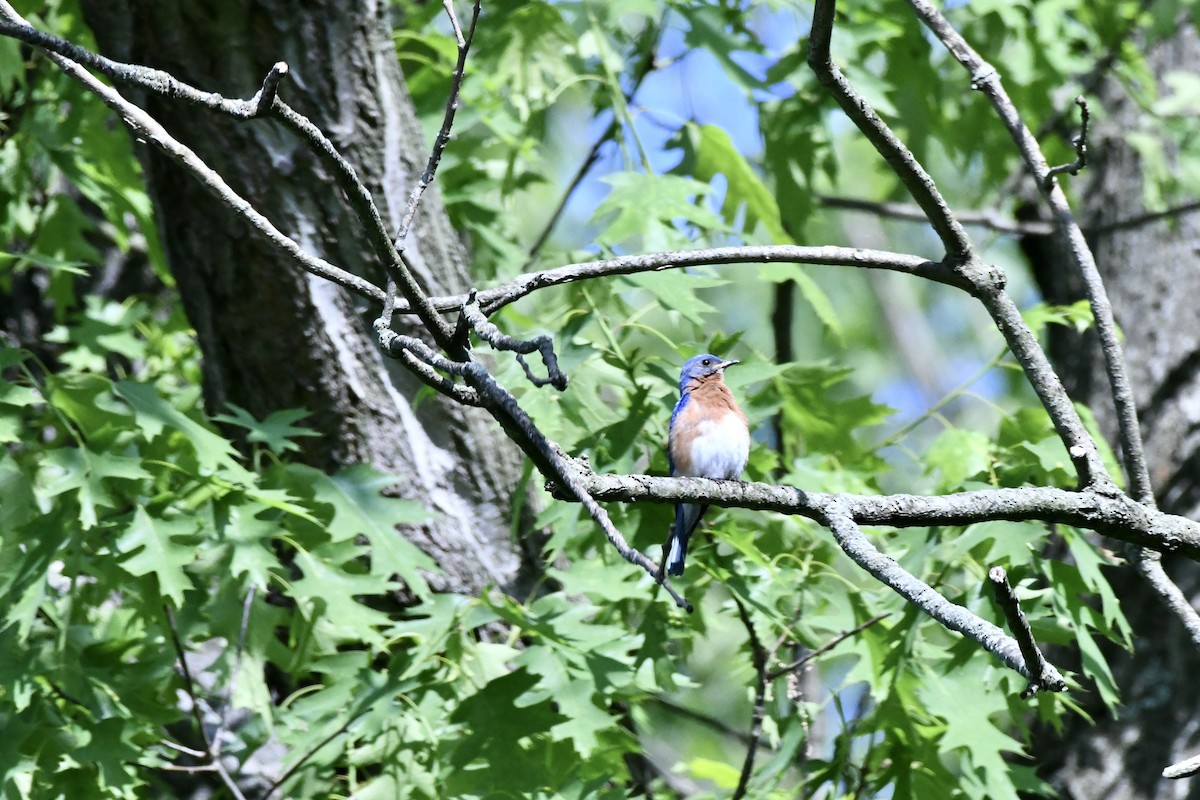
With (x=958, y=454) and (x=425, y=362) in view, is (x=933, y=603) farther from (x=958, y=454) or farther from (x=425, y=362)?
(x=958, y=454)

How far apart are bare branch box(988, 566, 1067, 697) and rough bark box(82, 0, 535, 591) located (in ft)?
7.91

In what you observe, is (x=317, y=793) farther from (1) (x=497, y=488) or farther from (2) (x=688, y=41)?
(2) (x=688, y=41)

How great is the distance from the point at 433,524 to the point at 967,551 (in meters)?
1.68

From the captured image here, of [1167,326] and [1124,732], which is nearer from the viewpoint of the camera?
[1124,732]

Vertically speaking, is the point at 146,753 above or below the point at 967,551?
below

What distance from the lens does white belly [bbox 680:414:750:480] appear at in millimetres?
3818

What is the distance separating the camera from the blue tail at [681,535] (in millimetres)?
3357

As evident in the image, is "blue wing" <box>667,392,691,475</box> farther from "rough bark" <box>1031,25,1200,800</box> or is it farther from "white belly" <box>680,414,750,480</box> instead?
"rough bark" <box>1031,25,1200,800</box>

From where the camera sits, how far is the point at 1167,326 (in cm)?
516

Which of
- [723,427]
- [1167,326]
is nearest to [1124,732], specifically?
[1167,326]

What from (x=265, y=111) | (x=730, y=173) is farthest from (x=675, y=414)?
(x=265, y=111)

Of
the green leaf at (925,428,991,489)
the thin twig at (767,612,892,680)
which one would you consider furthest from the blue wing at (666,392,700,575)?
the green leaf at (925,428,991,489)

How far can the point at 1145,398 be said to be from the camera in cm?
502

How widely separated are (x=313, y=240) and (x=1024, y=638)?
2717 millimetres
